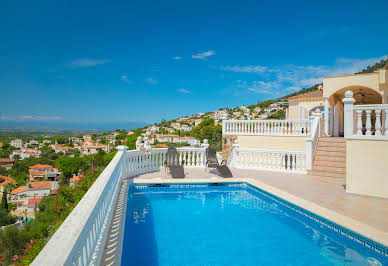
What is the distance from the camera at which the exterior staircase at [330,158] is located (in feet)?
26.8

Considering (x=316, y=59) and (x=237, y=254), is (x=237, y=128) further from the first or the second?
(x=316, y=59)

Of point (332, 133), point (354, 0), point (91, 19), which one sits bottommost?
point (332, 133)

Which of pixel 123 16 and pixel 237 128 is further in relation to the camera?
pixel 123 16

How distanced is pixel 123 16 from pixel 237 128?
Answer: 2383 centimetres

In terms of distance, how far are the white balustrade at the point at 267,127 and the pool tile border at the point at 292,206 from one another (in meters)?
3.52

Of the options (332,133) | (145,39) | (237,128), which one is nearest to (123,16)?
(145,39)

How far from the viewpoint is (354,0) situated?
758 inches

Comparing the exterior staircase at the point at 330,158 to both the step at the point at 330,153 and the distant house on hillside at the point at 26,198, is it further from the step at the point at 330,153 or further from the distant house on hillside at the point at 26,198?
the distant house on hillside at the point at 26,198

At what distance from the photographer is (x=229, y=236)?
420cm

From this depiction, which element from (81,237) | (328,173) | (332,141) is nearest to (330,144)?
(332,141)

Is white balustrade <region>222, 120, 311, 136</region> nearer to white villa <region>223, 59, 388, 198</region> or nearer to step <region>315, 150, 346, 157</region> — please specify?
white villa <region>223, 59, 388, 198</region>

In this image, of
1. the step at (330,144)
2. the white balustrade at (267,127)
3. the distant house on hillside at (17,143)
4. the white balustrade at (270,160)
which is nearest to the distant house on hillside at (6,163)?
the distant house on hillside at (17,143)

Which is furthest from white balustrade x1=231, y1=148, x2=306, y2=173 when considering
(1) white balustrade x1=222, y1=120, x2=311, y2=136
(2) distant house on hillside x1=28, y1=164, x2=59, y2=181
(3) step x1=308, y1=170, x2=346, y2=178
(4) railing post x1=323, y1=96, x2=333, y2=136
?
(2) distant house on hillside x1=28, y1=164, x2=59, y2=181

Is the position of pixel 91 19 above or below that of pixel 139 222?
above
